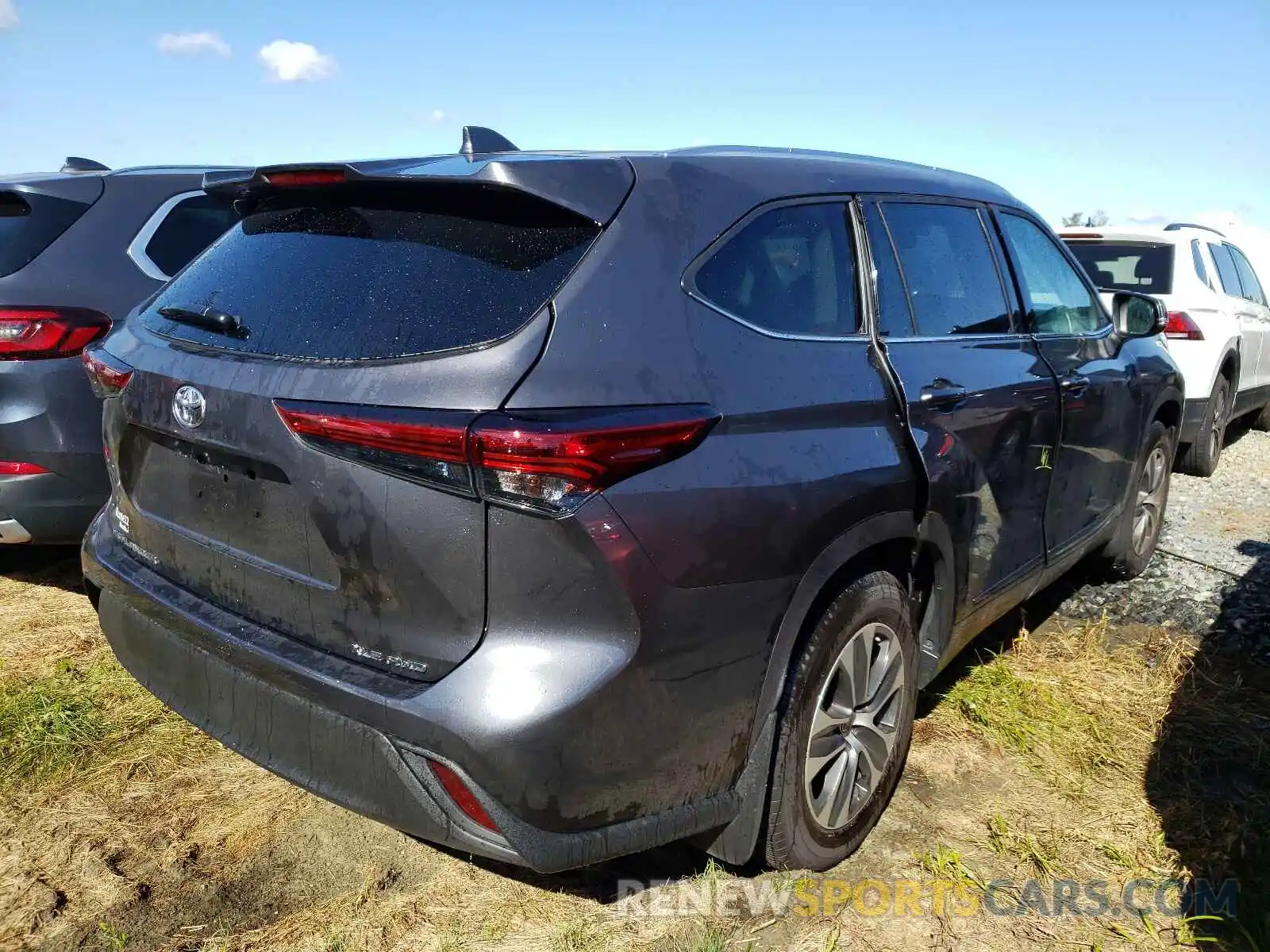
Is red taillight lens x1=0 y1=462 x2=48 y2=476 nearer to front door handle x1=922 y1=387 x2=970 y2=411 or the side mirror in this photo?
front door handle x1=922 y1=387 x2=970 y2=411

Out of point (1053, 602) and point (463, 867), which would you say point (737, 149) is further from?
point (1053, 602)

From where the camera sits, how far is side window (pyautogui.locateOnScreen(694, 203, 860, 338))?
2.20 m

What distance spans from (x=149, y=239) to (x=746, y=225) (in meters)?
2.99

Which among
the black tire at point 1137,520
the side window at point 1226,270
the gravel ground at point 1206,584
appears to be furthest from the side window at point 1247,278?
the black tire at point 1137,520

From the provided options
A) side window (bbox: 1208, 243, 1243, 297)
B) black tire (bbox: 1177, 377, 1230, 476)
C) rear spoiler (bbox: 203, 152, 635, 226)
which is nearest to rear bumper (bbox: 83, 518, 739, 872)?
rear spoiler (bbox: 203, 152, 635, 226)

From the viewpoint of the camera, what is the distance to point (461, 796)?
187cm

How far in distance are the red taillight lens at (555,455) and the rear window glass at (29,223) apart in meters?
2.90

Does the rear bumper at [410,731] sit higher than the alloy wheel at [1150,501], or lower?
higher

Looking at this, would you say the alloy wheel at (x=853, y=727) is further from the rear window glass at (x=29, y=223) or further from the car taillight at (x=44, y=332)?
the rear window glass at (x=29, y=223)

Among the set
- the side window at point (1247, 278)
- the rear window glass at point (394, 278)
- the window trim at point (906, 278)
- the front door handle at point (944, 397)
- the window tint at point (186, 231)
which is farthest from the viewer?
the side window at point (1247, 278)

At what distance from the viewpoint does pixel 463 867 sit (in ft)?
8.33

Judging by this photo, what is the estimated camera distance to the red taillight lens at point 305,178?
222cm

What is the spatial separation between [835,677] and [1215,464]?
20.8 ft

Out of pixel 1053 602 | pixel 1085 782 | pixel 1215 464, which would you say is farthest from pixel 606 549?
pixel 1215 464
